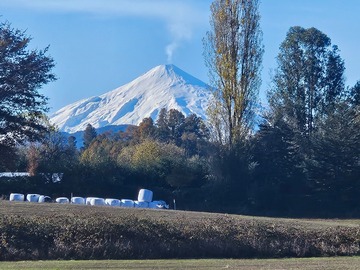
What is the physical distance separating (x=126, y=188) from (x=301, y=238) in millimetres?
35406

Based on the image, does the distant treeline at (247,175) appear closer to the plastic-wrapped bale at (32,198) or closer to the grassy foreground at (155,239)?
the plastic-wrapped bale at (32,198)

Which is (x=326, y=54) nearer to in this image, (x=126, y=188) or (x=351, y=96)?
(x=351, y=96)

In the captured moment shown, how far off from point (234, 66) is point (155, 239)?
36.8m

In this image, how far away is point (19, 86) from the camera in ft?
134

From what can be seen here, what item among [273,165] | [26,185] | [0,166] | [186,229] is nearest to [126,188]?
[26,185]

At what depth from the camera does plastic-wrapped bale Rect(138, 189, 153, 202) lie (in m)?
59.8

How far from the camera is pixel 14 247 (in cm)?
2753

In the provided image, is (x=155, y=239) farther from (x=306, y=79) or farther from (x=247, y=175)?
(x=306, y=79)

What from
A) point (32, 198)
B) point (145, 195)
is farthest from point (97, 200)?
point (145, 195)

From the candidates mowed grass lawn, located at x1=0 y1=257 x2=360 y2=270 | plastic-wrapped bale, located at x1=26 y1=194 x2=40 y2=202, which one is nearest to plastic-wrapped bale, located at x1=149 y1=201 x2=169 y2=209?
plastic-wrapped bale, located at x1=26 y1=194 x2=40 y2=202

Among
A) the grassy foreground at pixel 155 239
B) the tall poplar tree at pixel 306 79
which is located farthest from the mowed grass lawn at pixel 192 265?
the tall poplar tree at pixel 306 79

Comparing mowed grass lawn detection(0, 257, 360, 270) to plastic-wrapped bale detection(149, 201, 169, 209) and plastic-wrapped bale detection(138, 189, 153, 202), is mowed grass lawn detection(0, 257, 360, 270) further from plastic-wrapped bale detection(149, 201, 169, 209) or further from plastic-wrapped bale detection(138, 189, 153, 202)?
plastic-wrapped bale detection(138, 189, 153, 202)

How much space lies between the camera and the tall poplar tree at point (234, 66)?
63.6 meters

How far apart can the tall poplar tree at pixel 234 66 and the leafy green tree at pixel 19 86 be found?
79.6ft
